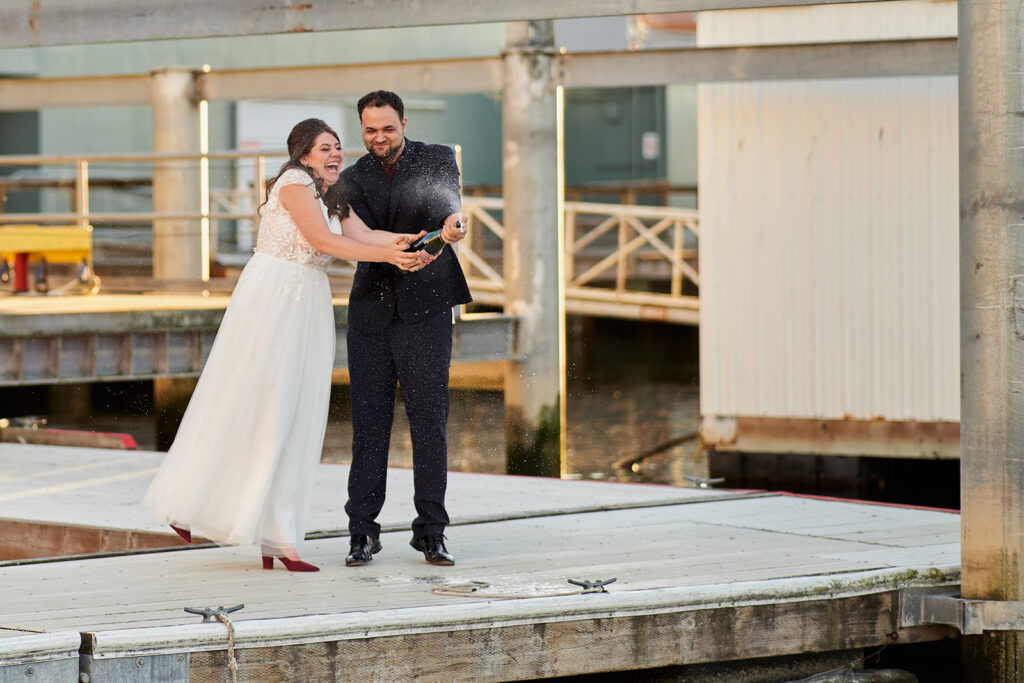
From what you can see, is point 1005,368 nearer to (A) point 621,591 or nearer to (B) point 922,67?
(A) point 621,591

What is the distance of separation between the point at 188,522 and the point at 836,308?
6746mm

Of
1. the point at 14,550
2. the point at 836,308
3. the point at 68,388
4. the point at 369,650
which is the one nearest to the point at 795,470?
the point at 836,308

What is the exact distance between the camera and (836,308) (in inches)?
414

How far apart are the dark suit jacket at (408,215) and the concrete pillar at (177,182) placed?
6105 mm

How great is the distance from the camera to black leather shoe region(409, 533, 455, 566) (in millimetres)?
4750

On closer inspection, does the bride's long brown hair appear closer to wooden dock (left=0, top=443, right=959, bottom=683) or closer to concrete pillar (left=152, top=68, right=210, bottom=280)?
wooden dock (left=0, top=443, right=959, bottom=683)

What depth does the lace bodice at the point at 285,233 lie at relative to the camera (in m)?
4.64

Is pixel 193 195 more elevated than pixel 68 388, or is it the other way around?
pixel 193 195

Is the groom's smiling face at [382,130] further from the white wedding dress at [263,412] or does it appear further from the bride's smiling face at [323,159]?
the white wedding dress at [263,412]

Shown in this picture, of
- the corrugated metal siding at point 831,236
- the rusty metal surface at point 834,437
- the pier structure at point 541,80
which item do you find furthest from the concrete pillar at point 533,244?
the rusty metal surface at point 834,437

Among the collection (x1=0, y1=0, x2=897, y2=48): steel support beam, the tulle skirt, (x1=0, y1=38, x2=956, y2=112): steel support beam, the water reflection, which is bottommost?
the water reflection

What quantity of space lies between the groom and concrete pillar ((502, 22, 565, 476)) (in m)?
5.89

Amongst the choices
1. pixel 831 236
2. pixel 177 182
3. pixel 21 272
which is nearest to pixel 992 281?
pixel 831 236

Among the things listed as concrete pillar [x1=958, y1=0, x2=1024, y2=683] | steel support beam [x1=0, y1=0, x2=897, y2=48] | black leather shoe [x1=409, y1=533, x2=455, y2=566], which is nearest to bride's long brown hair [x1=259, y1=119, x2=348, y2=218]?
steel support beam [x1=0, y1=0, x2=897, y2=48]
